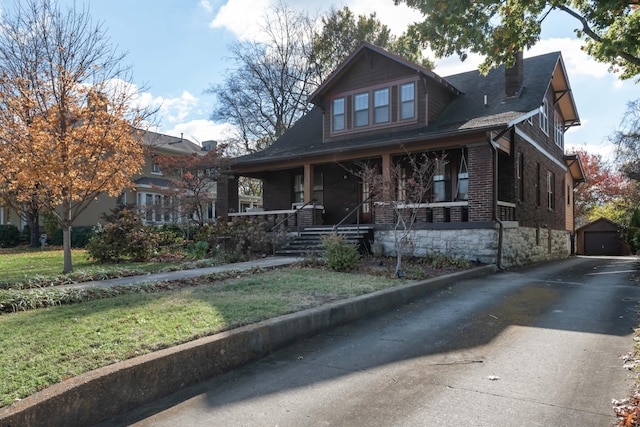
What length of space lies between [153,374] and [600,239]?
1256 inches

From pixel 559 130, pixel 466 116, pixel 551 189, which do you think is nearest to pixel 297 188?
pixel 466 116

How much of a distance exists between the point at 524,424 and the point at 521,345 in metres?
2.22

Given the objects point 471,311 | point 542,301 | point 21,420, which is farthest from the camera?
point 542,301

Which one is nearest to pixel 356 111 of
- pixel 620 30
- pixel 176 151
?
pixel 620 30

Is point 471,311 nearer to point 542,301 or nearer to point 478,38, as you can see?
point 542,301

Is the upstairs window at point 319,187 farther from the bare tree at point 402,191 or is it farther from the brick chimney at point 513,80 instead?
the brick chimney at point 513,80

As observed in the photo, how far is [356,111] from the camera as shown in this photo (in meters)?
17.4

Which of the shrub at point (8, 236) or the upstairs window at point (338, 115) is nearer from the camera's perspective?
the upstairs window at point (338, 115)

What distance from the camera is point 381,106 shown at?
662 inches

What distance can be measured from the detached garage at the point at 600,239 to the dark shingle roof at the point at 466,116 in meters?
15.6

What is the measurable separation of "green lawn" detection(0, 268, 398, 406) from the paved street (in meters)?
0.63

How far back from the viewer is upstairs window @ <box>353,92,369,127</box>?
1712 cm

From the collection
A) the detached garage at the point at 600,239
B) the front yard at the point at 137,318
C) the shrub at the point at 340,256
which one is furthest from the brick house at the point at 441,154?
the detached garage at the point at 600,239

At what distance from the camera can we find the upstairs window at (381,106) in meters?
16.7
